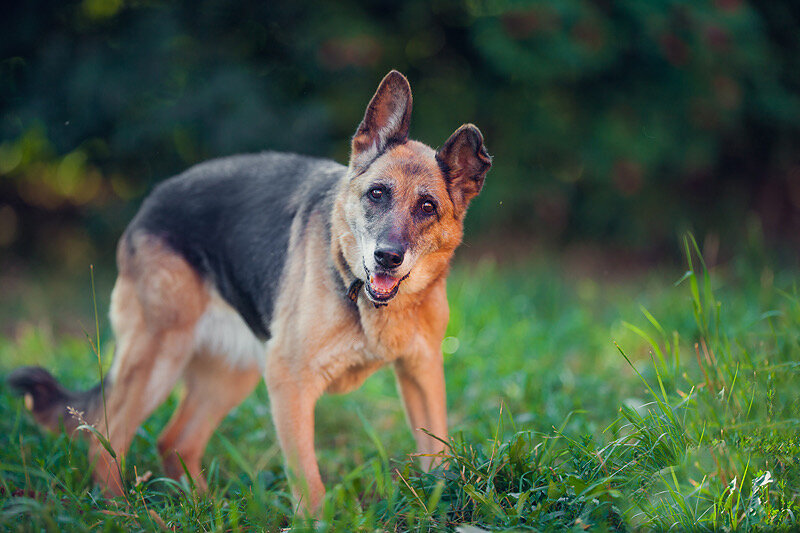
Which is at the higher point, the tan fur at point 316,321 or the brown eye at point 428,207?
the brown eye at point 428,207

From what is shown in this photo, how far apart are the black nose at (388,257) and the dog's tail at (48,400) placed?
1.87 m

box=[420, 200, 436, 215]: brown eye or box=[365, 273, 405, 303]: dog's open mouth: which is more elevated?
box=[420, 200, 436, 215]: brown eye

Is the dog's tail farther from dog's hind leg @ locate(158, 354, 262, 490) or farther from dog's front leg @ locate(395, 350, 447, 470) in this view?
dog's front leg @ locate(395, 350, 447, 470)

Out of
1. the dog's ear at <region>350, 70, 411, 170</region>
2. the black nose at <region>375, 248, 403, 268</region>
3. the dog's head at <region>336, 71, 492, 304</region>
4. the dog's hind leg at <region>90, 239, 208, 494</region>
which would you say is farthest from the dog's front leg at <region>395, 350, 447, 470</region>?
the dog's hind leg at <region>90, 239, 208, 494</region>

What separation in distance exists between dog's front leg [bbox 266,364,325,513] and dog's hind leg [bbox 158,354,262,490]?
856mm

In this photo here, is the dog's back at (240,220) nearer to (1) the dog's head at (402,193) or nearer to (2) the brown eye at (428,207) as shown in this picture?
(1) the dog's head at (402,193)

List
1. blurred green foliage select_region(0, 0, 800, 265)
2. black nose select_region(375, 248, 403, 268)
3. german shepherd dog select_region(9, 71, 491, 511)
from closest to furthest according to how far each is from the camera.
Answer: black nose select_region(375, 248, 403, 268)
german shepherd dog select_region(9, 71, 491, 511)
blurred green foliage select_region(0, 0, 800, 265)

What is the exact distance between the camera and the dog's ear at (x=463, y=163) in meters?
2.87

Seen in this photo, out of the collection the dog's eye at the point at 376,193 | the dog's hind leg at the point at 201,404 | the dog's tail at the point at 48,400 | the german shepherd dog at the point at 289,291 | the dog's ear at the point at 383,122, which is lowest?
the dog's hind leg at the point at 201,404

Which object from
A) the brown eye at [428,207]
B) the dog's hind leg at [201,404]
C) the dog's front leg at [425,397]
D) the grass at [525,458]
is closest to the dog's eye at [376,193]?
the brown eye at [428,207]

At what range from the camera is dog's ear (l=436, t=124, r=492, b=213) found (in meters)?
2.87

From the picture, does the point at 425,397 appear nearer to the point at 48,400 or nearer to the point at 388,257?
the point at 388,257

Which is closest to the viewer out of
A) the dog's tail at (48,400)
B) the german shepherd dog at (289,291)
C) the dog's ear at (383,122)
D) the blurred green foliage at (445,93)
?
the german shepherd dog at (289,291)

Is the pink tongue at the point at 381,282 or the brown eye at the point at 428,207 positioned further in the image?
the brown eye at the point at 428,207
